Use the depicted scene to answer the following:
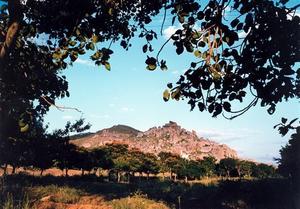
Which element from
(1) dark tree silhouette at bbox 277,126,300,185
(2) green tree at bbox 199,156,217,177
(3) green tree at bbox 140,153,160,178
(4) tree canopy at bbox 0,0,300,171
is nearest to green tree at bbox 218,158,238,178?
(2) green tree at bbox 199,156,217,177

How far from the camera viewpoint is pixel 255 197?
2545cm

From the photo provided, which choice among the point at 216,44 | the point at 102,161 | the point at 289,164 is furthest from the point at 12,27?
the point at 102,161

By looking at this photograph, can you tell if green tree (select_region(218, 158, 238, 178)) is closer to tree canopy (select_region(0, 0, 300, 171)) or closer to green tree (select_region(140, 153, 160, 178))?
green tree (select_region(140, 153, 160, 178))

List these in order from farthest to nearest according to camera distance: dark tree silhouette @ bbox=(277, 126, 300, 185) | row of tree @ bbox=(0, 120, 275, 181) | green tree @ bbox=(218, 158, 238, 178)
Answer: green tree @ bbox=(218, 158, 238, 178), row of tree @ bbox=(0, 120, 275, 181), dark tree silhouette @ bbox=(277, 126, 300, 185)

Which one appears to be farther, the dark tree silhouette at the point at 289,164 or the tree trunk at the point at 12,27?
the dark tree silhouette at the point at 289,164

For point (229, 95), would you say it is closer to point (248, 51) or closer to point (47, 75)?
point (248, 51)

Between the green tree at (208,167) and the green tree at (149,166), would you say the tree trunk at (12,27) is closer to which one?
the green tree at (149,166)

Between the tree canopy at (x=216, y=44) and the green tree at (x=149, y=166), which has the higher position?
the green tree at (x=149, y=166)

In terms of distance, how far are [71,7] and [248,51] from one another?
268 centimetres

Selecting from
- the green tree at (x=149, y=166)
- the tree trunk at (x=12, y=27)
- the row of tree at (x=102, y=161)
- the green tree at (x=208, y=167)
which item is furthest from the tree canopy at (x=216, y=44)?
the green tree at (x=208, y=167)

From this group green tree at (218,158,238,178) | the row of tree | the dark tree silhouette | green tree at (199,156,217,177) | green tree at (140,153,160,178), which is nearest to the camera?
the dark tree silhouette

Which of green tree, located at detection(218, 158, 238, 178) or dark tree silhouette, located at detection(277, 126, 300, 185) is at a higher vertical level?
green tree, located at detection(218, 158, 238, 178)


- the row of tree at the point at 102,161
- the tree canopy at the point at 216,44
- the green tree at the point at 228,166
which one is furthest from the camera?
the green tree at the point at 228,166

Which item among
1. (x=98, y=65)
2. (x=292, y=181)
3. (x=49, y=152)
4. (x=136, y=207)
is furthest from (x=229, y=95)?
(x=49, y=152)
